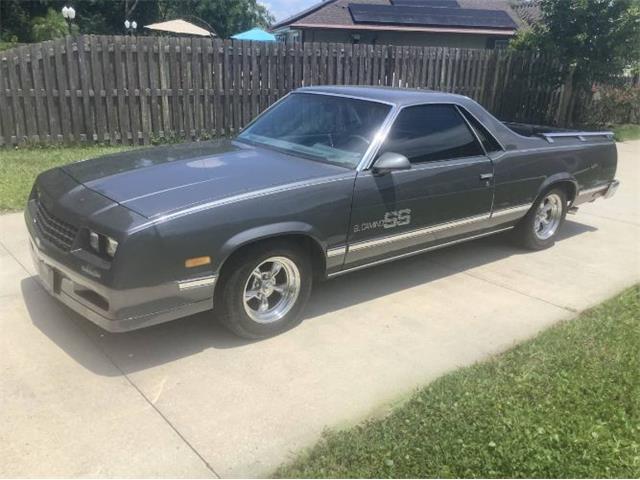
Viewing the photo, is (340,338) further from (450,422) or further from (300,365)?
(450,422)

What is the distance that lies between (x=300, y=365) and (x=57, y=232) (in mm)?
1713

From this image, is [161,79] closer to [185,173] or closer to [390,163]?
[185,173]

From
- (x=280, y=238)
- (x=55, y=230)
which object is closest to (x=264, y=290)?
(x=280, y=238)

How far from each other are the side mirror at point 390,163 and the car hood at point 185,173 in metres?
0.25

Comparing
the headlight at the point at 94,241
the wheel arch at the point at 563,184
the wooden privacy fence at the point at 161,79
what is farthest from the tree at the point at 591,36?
the headlight at the point at 94,241

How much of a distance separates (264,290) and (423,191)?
4.92 ft

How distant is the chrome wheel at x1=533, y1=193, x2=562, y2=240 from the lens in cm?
590

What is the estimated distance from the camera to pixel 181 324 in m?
4.00

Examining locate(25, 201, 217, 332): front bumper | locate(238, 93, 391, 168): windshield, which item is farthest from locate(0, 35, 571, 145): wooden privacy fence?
locate(25, 201, 217, 332): front bumper

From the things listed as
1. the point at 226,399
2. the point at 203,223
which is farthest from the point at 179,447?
the point at 203,223

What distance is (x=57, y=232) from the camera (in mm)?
3518

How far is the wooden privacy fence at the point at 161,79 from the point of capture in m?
9.04

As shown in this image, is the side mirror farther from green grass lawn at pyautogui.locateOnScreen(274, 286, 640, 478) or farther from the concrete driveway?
green grass lawn at pyautogui.locateOnScreen(274, 286, 640, 478)

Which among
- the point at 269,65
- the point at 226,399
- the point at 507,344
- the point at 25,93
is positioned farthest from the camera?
the point at 269,65
